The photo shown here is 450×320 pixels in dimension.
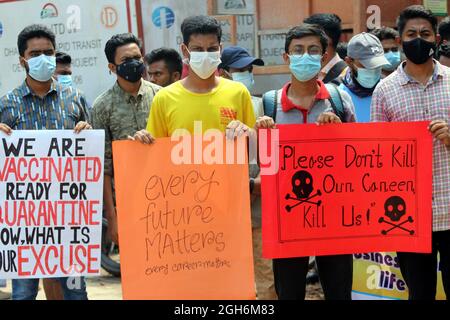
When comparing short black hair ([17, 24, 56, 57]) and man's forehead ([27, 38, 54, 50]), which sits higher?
short black hair ([17, 24, 56, 57])

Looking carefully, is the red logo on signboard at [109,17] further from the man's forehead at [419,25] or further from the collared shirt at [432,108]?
the collared shirt at [432,108]

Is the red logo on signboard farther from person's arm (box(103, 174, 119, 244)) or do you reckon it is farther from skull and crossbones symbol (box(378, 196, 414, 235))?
skull and crossbones symbol (box(378, 196, 414, 235))

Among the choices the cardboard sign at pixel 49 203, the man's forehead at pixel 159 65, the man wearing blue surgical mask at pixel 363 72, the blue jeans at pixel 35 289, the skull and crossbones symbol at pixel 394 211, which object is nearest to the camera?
the skull and crossbones symbol at pixel 394 211

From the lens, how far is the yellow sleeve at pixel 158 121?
6.46m

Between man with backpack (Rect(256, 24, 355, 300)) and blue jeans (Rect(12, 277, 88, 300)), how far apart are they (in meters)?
1.43

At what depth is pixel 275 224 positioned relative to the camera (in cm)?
608

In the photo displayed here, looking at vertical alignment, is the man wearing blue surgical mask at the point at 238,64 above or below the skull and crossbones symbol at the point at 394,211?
above

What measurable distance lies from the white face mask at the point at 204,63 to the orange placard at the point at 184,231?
488 mm

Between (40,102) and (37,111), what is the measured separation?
7 cm

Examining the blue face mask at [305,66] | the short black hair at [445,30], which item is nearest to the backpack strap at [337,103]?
the blue face mask at [305,66]

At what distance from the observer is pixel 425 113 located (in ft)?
20.5

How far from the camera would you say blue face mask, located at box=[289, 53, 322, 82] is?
625cm

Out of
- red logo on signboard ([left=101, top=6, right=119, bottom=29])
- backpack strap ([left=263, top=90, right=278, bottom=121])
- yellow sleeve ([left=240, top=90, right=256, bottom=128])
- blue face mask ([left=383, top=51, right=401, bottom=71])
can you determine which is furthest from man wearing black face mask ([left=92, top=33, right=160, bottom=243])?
red logo on signboard ([left=101, top=6, right=119, bottom=29])
